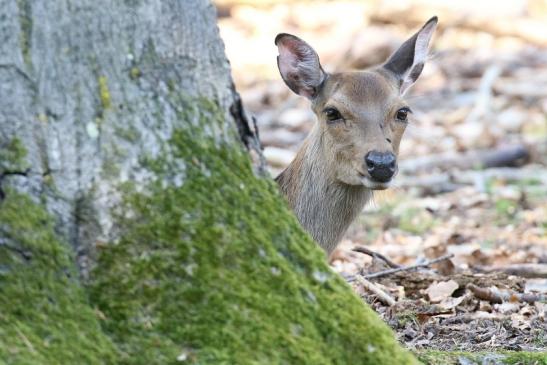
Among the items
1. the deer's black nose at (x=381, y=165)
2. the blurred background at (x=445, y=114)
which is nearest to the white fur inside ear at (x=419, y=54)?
the blurred background at (x=445, y=114)

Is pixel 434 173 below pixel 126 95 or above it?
below

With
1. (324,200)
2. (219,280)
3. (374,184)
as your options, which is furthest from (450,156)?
(219,280)

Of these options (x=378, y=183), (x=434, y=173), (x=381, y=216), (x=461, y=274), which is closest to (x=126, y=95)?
(x=378, y=183)

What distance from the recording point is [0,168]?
12.8ft

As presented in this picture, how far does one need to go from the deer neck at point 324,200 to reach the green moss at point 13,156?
348cm

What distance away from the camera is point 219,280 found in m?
4.03

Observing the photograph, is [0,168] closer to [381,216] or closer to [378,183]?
[378,183]

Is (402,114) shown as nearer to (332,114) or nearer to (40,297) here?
(332,114)

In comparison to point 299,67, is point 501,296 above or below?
below

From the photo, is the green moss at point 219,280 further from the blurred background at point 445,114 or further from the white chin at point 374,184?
the blurred background at point 445,114

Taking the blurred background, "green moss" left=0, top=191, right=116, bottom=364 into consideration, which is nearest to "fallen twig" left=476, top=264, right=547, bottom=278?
the blurred background

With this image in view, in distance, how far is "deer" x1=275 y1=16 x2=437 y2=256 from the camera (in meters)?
7.00

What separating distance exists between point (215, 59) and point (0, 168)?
1.05 metres

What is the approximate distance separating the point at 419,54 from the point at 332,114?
0.94m
